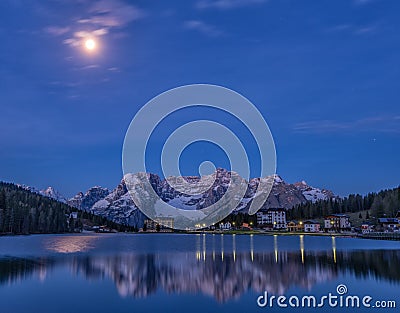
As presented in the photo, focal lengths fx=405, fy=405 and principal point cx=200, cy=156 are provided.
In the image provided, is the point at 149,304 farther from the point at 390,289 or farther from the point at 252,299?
the point at 390,289

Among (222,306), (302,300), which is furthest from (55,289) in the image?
(302,300)

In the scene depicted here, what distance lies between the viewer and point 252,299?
32812 millimetres

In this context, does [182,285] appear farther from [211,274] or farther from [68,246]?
[68,246]

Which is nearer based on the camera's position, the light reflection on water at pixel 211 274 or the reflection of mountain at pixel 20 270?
the light reflection on water at pixel 211 274

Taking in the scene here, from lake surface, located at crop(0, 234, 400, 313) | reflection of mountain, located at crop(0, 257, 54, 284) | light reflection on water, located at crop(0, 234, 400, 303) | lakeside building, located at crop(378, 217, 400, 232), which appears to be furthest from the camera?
lakeside building, located at crop(378, 217, 400, 232)

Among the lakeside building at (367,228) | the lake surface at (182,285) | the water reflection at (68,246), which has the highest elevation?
the lakeside building at (367,228)

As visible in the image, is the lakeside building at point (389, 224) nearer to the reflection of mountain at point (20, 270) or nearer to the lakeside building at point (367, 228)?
the lakeside building at point (367, 228)

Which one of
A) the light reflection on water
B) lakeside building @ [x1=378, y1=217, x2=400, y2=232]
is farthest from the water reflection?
lakeside building @ [x1=378, y1=217, x2=400, y2=232]

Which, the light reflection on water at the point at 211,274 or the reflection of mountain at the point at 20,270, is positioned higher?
the reflection of mountain at the point at 20,270

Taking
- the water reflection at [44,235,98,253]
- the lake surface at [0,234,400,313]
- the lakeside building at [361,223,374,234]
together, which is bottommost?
the lake surface at [0,234,400,313]

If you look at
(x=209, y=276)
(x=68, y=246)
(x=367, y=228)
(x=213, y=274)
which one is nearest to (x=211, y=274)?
(x=213, y=274)

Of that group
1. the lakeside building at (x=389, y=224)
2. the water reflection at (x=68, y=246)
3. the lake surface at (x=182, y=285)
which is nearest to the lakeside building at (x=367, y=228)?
the lakeside building at (x=389, y=224)

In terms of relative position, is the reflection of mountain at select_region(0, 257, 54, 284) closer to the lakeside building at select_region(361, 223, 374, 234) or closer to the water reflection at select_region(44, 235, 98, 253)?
the water reflection at select_region(44, 235, 98, 253)

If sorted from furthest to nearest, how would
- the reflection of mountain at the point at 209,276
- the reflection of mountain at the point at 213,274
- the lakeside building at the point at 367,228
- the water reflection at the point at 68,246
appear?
the lakeside building at the point at 367,228 < the water reflection at the point at 68,246 < the reflection of mountain at the point at 213,274 < the reflection of mountain at the point at 209,276
